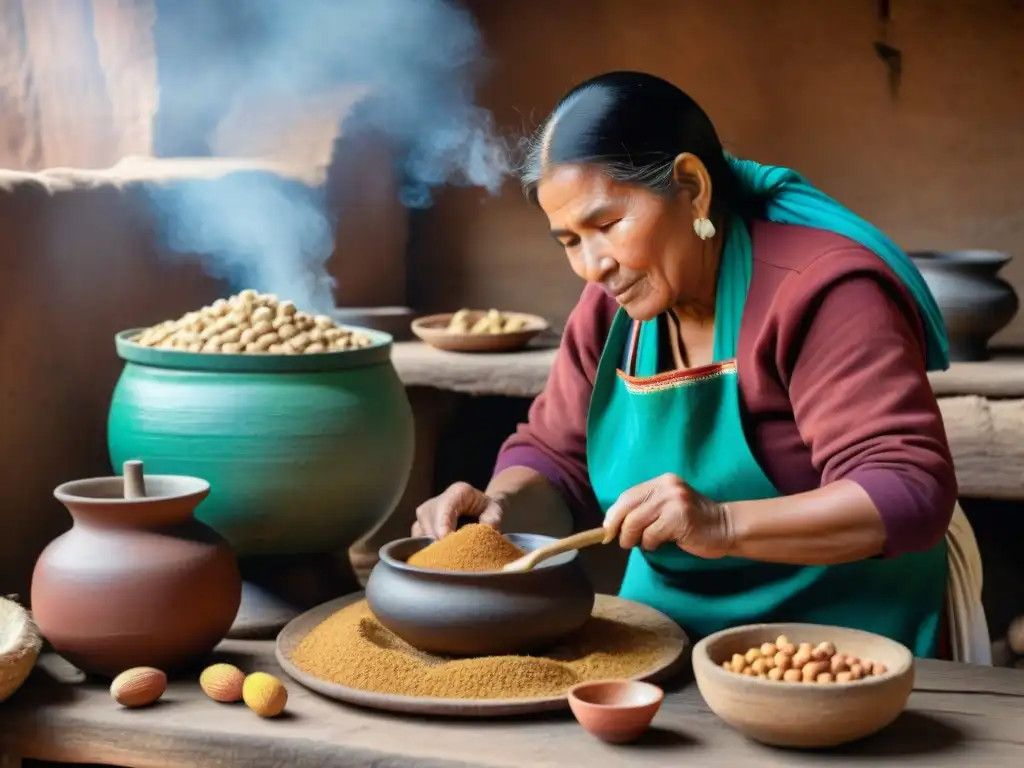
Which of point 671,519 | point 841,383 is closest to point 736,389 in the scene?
point 841,383

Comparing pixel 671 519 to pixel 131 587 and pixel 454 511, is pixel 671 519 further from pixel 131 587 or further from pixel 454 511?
pixel 131 587

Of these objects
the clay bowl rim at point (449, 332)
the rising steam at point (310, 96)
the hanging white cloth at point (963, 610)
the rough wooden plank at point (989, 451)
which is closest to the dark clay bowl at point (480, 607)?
the hanging white cloth at point (963, 610)

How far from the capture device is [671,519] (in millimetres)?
1618

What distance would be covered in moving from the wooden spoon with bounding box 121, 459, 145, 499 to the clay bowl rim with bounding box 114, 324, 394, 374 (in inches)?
12.1

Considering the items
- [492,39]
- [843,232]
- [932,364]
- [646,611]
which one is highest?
[492,39]

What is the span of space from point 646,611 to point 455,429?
2.59 metres

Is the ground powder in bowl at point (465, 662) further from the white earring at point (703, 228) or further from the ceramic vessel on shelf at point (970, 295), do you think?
the ceramic vessel on shelf at point (970, 295)

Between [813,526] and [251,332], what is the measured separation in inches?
38.1

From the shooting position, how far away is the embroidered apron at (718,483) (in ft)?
6.17

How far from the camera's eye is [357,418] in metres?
2.11

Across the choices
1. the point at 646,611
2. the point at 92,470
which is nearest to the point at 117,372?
the point at 92,470

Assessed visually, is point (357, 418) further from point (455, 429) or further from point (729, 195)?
point (455, 429)

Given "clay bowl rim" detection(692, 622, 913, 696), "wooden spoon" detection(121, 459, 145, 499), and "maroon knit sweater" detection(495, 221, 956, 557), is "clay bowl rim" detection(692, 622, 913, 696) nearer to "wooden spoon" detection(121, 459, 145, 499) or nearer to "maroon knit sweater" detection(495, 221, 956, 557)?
"maroon knit sweater" detection(495, 221, 956, 557)

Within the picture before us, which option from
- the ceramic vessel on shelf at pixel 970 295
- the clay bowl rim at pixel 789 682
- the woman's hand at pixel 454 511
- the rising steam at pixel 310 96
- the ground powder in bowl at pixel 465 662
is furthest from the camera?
the ceramic vessel on shelf at pixel 970 295
